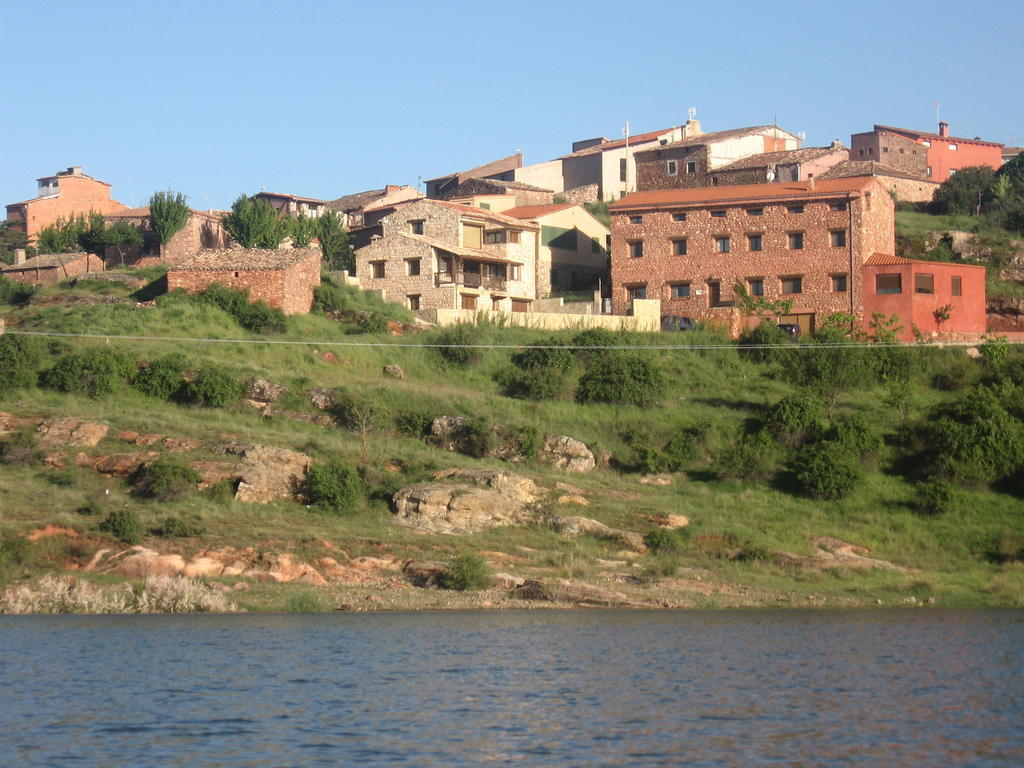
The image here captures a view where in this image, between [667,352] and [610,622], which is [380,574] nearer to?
[610,622]

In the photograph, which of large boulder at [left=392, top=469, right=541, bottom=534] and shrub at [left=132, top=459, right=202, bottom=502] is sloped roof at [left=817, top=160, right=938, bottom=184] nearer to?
large boulder at [left=392, top=469, right=541, bottom=534]

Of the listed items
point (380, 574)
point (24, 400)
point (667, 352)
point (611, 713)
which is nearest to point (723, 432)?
point (667, 352)

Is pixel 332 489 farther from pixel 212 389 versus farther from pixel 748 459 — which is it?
pixel 748 459

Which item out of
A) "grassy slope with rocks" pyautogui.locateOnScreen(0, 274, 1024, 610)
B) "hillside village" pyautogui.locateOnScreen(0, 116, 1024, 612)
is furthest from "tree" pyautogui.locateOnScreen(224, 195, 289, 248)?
"grassy slope with rocks" pyautogui.locateOnScreen(0, 274, 1024, 610)

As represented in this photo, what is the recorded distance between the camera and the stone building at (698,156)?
8925 cm

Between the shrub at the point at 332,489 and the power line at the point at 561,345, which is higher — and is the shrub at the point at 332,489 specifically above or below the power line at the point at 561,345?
below

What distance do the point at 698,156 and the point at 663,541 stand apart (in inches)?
2009

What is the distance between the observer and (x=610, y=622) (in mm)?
36344

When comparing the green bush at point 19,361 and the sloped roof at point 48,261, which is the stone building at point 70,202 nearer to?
the sloped roof at point 48,261

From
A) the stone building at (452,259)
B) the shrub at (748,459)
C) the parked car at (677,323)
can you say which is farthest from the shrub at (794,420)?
the stone building at (452,259)

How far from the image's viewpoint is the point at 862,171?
8750 centimetres

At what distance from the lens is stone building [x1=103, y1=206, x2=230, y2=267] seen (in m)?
85.2

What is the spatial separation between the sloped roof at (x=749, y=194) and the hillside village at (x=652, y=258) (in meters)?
0.12

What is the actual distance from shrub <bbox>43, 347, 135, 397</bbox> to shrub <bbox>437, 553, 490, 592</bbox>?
19450 mm
